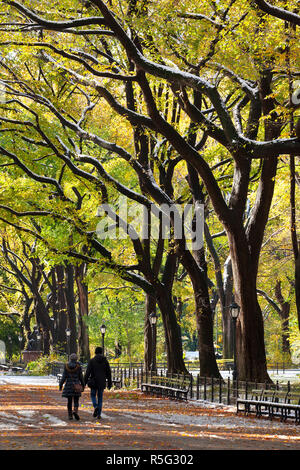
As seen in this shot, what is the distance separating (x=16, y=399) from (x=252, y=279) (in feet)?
28.5

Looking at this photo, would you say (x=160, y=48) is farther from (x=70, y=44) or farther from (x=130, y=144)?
(x=130, y=144)

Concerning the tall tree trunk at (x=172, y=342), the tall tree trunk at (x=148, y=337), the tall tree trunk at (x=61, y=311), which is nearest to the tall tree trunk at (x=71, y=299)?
the tall tree trunk at (x=61, y=311)

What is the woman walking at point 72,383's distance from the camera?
1495cm

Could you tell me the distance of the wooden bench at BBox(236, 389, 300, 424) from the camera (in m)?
16.7

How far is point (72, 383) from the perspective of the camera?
49.4 feet

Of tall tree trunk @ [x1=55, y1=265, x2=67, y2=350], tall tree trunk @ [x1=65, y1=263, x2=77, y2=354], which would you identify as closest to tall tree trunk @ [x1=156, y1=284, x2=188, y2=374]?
tall tree trunk @ [x1=65, y1=263, x2=77, y2=354]

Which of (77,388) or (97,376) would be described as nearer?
(77,388)

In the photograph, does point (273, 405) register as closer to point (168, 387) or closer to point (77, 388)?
point (77, 388)

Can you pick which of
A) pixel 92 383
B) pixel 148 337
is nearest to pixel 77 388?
pixel 92 383

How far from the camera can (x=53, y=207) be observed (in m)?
27.0

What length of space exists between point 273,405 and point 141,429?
4585 mm

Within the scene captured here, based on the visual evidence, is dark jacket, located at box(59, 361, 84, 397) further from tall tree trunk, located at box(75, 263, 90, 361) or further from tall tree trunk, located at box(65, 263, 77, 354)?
tall tree trunk, located at box(65, 263, 77, 354)

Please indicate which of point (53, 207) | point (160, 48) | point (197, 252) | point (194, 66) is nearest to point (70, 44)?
point (160, 48)

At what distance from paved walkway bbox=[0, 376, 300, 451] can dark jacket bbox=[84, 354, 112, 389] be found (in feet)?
2.68
